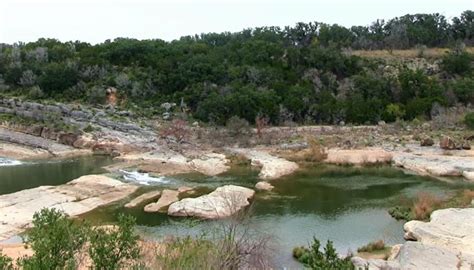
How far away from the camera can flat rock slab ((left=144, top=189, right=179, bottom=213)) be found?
34.4 metres

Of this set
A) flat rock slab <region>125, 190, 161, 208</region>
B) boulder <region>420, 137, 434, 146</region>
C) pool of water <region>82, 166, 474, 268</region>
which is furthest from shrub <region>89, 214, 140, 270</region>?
boulder <region>420, 137, 434, 146</region>

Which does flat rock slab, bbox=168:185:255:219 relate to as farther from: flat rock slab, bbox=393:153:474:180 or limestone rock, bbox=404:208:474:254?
flat rock slab, bbox=393:153:474:180

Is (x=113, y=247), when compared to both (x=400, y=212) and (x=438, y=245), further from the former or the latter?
(x=400, y=212)

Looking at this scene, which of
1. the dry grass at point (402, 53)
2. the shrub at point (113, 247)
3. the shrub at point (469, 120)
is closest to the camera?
the shrub at point (113, 247)

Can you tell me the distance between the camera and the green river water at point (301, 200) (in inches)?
1112

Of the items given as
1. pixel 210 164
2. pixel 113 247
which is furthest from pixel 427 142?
pixel 113 247

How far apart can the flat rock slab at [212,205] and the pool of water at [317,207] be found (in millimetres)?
697

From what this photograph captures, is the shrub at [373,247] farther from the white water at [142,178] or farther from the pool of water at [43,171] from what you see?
the pool of water at [43,171]

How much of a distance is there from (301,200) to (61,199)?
15.8 m

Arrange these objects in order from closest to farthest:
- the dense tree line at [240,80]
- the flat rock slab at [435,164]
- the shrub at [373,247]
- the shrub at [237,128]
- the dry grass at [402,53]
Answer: the shrub at [373,247]
the flat rock slab at [435,164]
the shrub at [237,128]
the dense tree line at [240,80]
the dry grass at [402,53]

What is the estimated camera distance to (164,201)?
117ft

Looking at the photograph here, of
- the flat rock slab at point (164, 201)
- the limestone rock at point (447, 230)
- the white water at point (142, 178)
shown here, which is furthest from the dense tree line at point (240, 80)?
the limestone rock at point (447, 230)

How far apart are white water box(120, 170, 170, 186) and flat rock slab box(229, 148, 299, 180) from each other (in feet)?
26.0

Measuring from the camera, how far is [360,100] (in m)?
69.1
